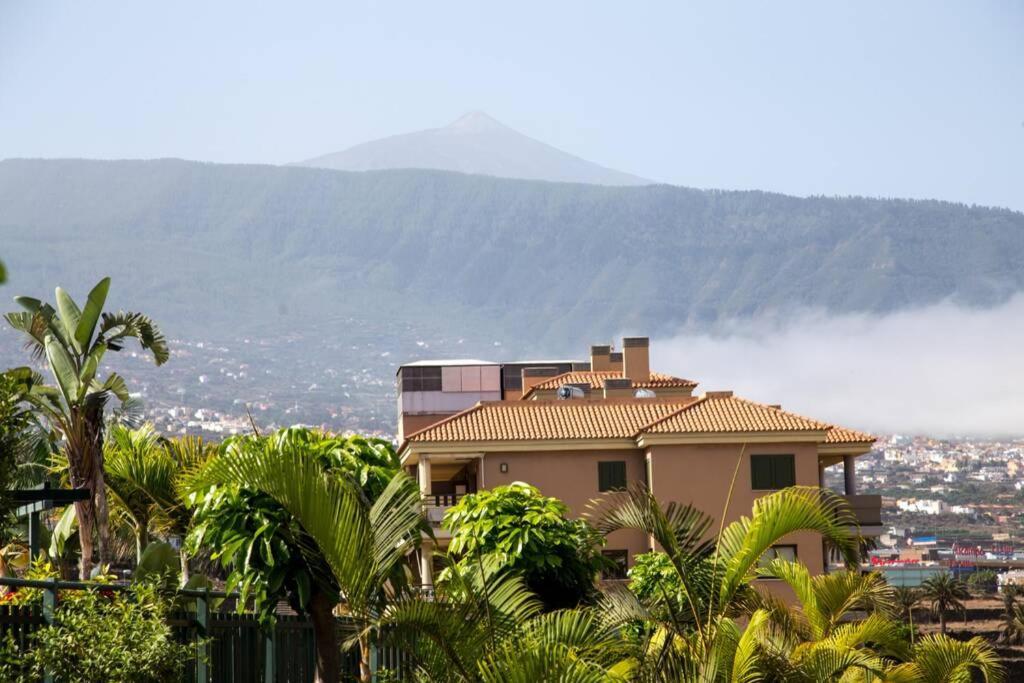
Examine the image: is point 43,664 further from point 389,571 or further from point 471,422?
point 471,422

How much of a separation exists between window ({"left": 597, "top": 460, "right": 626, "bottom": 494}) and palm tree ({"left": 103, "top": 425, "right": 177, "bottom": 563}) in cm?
2756

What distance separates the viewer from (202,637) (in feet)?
51.0

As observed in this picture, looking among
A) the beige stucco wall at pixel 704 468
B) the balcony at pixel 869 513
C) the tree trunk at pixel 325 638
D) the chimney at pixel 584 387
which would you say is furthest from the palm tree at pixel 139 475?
the chimney at pixel 584 387

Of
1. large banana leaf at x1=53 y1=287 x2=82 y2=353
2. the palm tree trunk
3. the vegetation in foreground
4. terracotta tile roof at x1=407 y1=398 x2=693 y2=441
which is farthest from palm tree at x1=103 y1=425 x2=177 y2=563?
terracotta tile roof at x1=407 y1=398 x2=693 y2=441

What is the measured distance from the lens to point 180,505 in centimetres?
2803

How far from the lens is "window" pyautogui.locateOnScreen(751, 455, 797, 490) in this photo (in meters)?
54.9

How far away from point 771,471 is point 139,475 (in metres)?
30.5

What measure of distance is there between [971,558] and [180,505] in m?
183

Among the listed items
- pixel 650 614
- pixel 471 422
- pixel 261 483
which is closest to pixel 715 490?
pixel 471 422

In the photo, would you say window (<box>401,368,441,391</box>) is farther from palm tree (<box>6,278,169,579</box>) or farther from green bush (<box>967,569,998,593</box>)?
green bush (<box>967,569,998,593</box>)

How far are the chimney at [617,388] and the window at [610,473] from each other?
938cm

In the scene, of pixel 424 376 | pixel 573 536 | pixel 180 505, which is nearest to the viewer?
pixel 573 536

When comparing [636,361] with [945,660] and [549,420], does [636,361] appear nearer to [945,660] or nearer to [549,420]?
[549,420]

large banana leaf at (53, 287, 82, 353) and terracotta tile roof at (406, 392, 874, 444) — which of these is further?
terracotta tile roof at (406, 392, 874, 444)
